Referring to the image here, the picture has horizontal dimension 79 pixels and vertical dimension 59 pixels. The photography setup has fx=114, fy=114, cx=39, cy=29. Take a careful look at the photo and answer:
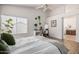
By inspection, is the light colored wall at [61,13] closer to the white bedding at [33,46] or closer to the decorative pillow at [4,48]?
the white bedding at [33,46]

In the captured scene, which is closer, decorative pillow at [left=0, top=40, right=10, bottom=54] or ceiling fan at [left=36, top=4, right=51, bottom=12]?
decorative pillow at [left=0, top=40, right=10, bottom=54]

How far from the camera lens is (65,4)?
6.29 feet

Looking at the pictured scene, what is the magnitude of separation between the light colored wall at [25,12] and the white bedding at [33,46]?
0.12 meters

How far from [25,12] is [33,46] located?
0.61 meters

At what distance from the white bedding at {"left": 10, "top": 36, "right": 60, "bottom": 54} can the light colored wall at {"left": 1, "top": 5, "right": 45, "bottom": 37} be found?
12 centimetres

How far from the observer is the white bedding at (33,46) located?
1.90m

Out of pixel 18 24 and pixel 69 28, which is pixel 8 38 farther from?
pixel 69 28

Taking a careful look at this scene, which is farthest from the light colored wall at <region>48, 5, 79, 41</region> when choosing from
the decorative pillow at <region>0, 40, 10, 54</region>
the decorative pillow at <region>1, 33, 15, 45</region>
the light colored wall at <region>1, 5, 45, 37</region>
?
the decorative pillow at <region>0, 40, 10, 54</region>

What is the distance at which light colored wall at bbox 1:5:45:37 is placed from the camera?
191cm

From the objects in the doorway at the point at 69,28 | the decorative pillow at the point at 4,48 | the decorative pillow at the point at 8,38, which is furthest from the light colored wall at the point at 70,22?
the decorative pillow at the point at 4,48

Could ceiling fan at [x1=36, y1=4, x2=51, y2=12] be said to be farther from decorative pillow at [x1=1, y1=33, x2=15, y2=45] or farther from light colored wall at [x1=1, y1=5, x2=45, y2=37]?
decorative pillow at [x1=1, y1=33, x2=15, y2=45]
